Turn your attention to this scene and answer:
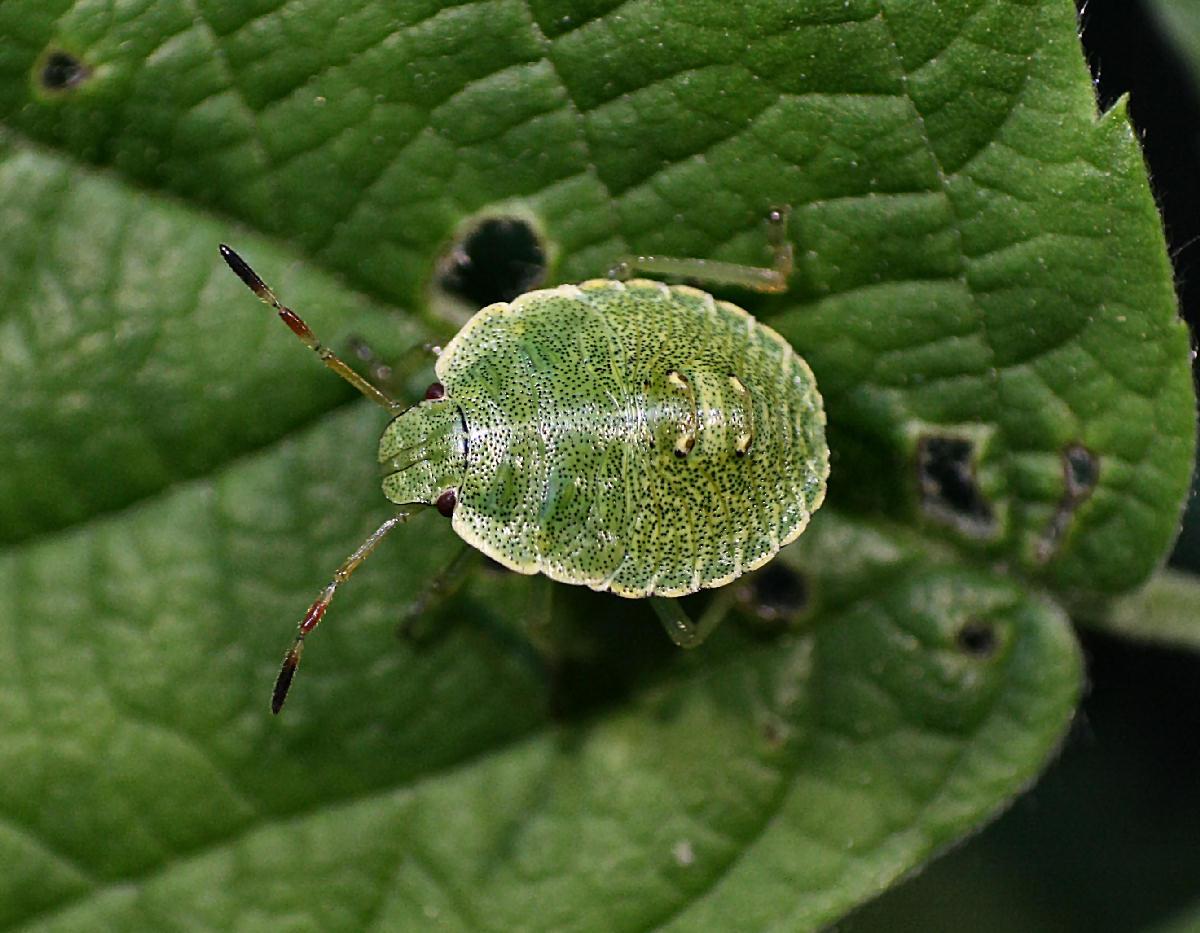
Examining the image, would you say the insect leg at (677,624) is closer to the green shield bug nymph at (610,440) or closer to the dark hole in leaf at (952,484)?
the green shield bug nymph at (610,440)

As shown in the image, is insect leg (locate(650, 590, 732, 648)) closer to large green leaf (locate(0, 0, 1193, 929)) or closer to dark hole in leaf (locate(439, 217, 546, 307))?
large green leaf (locate(0, 0, 1193, 929))

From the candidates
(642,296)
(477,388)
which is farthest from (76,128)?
(642,296)

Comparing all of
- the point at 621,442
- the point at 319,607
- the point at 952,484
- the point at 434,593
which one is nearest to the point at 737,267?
the point at 621,442

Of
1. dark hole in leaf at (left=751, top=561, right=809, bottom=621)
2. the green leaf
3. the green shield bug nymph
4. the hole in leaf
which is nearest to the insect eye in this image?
the green shield bug nymph

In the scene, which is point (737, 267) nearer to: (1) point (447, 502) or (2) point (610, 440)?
(2) point (610, 440)

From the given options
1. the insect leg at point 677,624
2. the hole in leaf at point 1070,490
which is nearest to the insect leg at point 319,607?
the insect leg at point 677,624

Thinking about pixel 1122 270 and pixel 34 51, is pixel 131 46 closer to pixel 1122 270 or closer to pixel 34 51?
pixel 34 51
